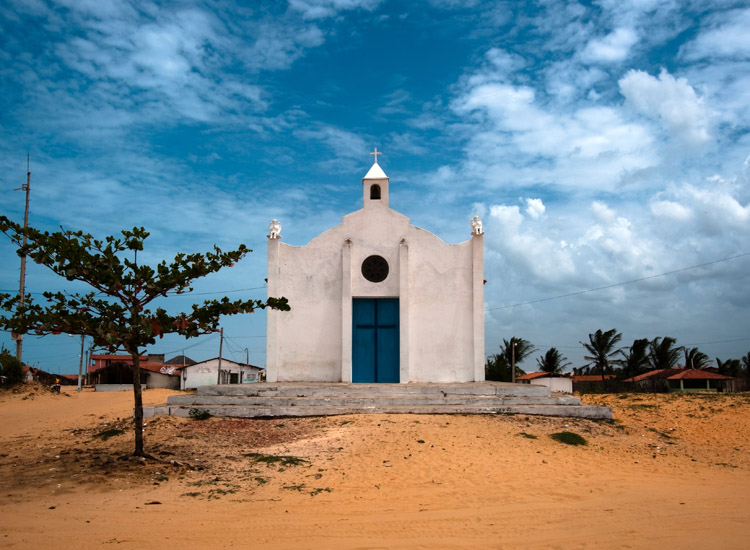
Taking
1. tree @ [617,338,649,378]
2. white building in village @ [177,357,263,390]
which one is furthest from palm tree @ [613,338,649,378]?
white building in village @ [177,357,263,390]

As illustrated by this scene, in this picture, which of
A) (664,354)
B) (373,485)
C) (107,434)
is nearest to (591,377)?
(664,354)

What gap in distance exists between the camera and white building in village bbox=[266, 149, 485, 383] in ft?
58.4

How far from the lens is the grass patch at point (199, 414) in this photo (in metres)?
13.5

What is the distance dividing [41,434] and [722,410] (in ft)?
59.6

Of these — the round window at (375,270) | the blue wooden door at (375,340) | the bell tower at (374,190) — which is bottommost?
the blue wooden door at (375,340)

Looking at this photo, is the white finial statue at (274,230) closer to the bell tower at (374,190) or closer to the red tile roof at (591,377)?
the bell tower at (374,190)

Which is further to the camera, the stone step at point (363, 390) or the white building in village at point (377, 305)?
the white building in village at point (377, 305)

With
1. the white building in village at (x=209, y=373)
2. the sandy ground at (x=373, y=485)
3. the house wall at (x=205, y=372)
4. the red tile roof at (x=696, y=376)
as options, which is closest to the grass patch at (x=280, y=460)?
the sandy ground at (x=373, y=485)

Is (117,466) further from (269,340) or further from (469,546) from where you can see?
(269,340)

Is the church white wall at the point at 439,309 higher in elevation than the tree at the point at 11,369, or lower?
higher

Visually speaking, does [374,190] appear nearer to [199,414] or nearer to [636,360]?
[199,414]

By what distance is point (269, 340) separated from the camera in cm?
1781

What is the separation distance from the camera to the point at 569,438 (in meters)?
12.1

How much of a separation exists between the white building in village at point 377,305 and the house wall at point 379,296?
A: 0.03 m
